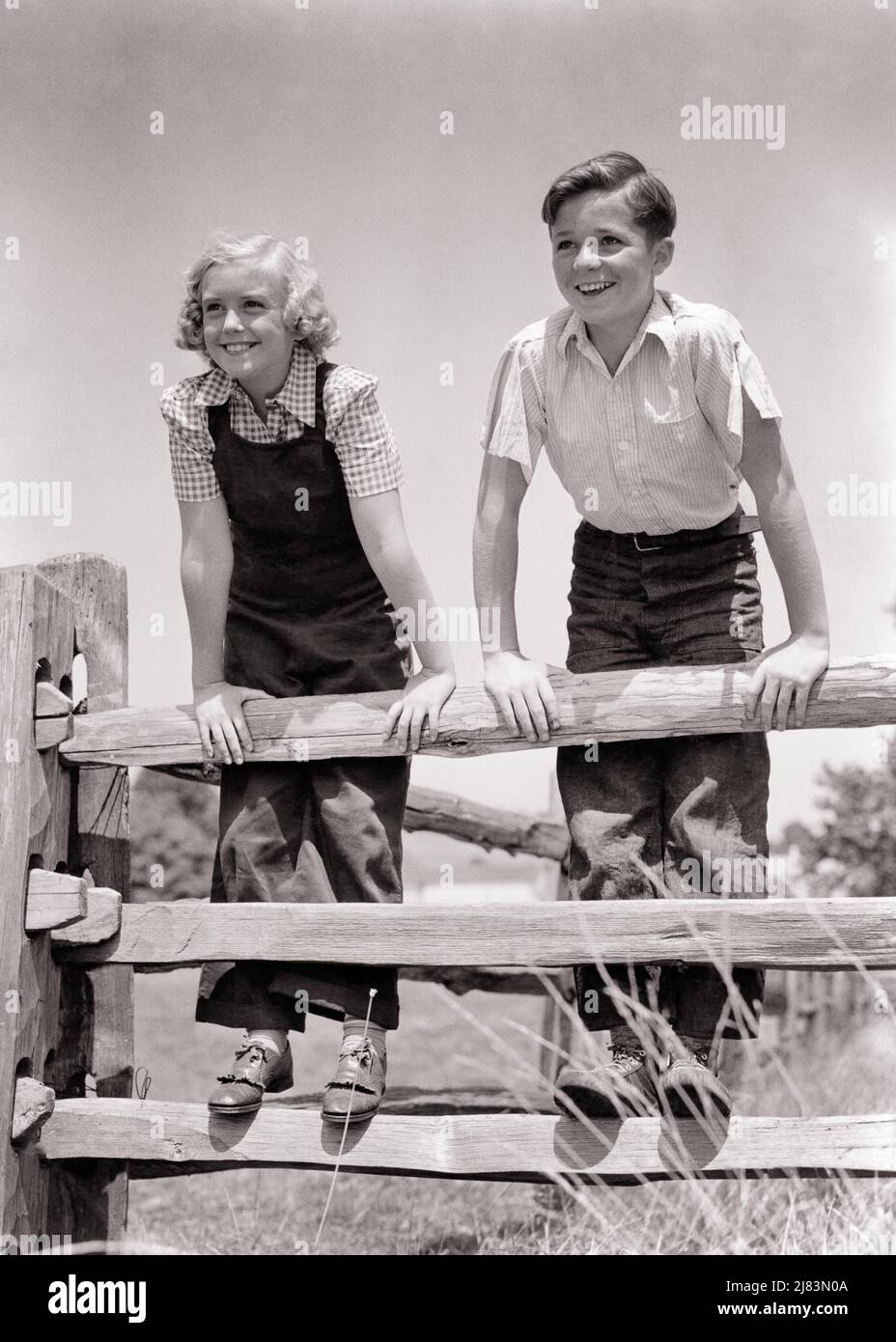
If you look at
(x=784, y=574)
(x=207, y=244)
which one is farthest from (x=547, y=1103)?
(x=207, y=244)

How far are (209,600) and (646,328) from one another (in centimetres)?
129

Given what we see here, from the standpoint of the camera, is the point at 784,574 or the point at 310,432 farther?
the point at 310,432

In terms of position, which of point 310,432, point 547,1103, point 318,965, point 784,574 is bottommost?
point 547,1103

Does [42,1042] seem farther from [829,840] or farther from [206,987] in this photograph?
[829,840]

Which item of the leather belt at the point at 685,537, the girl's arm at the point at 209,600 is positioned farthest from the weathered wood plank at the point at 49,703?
the leather belt at the point at 685,537

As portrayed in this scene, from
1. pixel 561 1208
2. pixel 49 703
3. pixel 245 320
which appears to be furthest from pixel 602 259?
pixel 561 1208

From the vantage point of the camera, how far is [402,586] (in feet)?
11.2

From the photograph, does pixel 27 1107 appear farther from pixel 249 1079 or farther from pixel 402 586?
pixel 402 586

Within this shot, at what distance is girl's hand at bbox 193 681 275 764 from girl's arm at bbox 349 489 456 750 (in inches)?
14.7

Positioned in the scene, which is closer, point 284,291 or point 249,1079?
point 249,1079

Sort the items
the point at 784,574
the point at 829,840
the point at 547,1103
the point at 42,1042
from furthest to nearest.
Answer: the point at 829,840 → the point at 547,1103 → the point at 42,1042 → the point at 784,574

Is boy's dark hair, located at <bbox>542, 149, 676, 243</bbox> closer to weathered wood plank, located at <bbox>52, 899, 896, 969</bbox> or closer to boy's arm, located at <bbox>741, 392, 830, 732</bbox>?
boy's arm, located at <bbox>741, 392, 830, 732</bbox>

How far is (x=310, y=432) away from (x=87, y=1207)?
6.90 feet

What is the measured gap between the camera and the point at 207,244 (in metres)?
3.59
